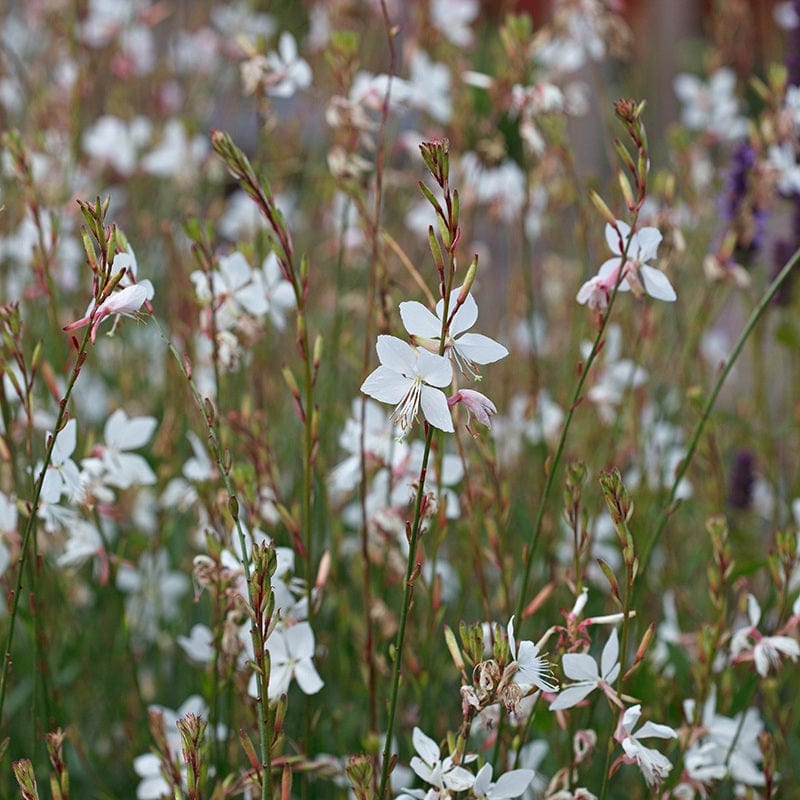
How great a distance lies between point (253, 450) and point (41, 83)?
62.4 inches

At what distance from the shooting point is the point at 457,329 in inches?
29.4

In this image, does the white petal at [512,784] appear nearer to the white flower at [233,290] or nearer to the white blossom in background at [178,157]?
the white flower at [233,290]

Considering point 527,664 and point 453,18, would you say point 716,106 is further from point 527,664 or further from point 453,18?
point 527,664

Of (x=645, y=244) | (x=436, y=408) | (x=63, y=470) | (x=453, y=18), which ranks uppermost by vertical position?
(x=453, y=18)

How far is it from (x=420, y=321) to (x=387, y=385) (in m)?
0.05

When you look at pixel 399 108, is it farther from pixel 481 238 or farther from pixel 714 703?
pixel 481 238

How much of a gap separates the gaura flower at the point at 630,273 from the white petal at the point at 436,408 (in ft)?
0.57

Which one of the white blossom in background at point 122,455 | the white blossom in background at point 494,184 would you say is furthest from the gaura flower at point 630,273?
the white blossom in background at point 494,184

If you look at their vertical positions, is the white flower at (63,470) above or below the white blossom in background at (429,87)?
below

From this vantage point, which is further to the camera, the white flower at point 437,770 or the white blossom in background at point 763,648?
the white blossom in background at point 763,648

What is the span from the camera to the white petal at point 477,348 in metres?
0.75

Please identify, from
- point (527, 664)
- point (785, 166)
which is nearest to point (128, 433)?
point (527, 664)

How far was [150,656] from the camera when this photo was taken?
1694 mm

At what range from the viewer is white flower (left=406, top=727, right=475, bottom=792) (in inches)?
30.8
